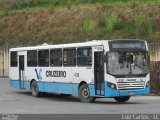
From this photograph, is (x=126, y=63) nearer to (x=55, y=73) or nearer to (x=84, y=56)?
(x=84, y=56)

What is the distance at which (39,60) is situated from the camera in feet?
93.5

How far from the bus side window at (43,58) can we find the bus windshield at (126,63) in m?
5.18

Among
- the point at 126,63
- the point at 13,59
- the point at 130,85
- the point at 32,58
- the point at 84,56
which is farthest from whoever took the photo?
the point at 13,59

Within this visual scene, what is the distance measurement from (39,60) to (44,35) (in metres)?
19.4

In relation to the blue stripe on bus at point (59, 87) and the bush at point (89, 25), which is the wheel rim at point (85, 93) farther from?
the bush at point (89, 25)

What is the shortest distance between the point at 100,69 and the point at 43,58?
527 cm

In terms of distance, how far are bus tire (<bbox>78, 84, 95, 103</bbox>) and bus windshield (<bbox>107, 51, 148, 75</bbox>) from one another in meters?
1.66

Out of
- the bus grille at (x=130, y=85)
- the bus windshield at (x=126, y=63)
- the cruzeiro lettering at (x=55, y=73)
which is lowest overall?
the bus grille at (x=130, y=85)

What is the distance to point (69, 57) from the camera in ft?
84.3

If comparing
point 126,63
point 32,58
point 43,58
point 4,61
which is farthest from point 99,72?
point 4,61

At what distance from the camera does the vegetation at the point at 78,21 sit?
137ft

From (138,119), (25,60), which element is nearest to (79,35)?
(25,60)

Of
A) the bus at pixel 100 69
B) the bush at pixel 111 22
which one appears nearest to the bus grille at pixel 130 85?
the bus at pixel 100 69

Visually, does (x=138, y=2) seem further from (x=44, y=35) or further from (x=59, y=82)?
(x=59, y=82)
